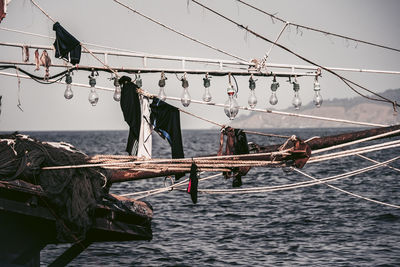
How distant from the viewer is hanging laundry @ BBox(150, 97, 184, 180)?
11.4 metres

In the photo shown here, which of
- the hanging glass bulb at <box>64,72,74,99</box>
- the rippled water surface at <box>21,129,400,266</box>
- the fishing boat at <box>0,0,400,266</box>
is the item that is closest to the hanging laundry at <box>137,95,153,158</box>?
the fishing boat at <box>0,0,400,266</box>

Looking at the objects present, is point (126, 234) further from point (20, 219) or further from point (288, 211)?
point (288, 211)

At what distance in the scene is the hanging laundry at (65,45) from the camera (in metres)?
12.3

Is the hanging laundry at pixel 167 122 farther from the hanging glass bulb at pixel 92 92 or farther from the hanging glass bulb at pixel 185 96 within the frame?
the hanging glass bulb at pixel 92 92

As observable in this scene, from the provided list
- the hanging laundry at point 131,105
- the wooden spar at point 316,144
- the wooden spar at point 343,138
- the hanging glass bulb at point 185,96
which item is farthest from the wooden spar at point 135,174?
the wooden spar at point 343,138

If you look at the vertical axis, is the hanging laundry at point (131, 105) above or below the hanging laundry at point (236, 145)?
above

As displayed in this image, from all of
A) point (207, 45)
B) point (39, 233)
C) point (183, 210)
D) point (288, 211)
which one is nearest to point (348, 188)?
point (288, 211)

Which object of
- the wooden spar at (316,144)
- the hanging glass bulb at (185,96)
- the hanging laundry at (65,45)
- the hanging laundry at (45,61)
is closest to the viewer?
the wooden spar at (316,144)

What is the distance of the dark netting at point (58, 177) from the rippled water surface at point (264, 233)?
4.91 m

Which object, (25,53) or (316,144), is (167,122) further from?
(25,53)

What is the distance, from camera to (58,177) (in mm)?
10453

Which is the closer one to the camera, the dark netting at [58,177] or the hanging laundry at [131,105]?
the dark netting at [58,177]

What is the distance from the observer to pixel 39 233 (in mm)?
11367

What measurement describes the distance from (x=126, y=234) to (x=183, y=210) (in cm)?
1563
